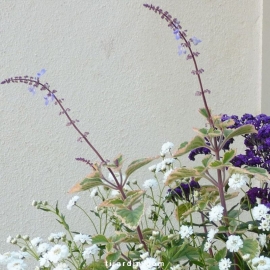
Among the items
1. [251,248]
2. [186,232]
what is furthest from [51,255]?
[251,248]

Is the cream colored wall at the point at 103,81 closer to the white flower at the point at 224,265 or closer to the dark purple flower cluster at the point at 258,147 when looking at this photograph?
the dark purple flower cluster at the point at 258,147

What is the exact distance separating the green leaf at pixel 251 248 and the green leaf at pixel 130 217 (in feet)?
0.67

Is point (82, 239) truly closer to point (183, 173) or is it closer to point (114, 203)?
point (114, 203)

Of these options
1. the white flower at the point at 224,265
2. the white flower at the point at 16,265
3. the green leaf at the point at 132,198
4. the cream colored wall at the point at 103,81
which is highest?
the cream colored wall at the point at 103,81

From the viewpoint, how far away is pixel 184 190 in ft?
3.22

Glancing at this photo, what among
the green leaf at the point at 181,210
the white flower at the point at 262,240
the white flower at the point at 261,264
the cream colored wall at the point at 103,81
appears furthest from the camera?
the cream colored wall at the point at 103,81

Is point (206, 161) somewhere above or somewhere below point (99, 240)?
above

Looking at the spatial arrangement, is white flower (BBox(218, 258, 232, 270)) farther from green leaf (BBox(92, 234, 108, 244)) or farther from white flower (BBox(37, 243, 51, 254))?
white flower (BBox(37, 243, 51, 254))

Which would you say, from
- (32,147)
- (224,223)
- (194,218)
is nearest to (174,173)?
(224,223)

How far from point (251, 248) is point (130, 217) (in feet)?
0.77

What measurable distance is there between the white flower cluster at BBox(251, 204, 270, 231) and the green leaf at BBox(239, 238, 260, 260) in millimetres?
33

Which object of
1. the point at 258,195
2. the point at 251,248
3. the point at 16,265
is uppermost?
the point at 258,195

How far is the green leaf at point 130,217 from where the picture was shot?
2.63 feet

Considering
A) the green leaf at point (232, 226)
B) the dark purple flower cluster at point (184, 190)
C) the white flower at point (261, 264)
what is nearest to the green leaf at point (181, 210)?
the dark purple flower cluster at point (184, 190)
